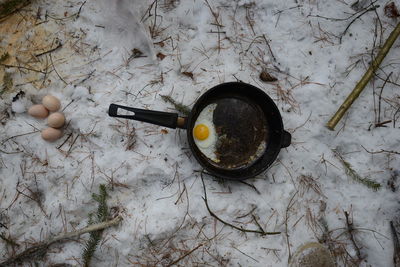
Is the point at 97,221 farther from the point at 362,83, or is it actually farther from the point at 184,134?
the point at 362,83

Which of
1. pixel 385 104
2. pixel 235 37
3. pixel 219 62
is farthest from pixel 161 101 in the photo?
pixel 385 104

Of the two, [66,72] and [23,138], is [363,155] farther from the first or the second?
[23,138]

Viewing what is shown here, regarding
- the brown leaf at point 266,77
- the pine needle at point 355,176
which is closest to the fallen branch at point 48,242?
the brown leaf at point 266,77

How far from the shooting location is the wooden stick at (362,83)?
3383mm

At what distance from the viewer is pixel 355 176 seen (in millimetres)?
3410

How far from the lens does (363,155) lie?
3467mm

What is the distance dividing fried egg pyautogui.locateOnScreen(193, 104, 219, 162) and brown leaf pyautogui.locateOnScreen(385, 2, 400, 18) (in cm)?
193

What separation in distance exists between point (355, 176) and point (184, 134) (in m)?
1.70

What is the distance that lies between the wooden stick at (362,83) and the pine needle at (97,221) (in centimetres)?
226

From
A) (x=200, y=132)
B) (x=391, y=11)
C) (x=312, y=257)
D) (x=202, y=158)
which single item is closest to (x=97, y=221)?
(x=202, y=158)

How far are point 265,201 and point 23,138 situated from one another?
244 centimetres

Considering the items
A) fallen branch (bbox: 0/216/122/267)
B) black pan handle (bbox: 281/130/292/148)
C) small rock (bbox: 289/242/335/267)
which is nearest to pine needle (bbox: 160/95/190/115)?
black pan handle (bbox: 281/130/292/148)

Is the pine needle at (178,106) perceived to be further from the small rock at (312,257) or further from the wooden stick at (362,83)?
the small rock at (312,257)

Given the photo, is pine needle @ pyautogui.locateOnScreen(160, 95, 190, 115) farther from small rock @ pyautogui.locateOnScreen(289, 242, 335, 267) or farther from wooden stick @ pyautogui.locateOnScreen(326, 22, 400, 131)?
small rock @ pyautogui.locateOnScreen(289, 242, 335, 267)
